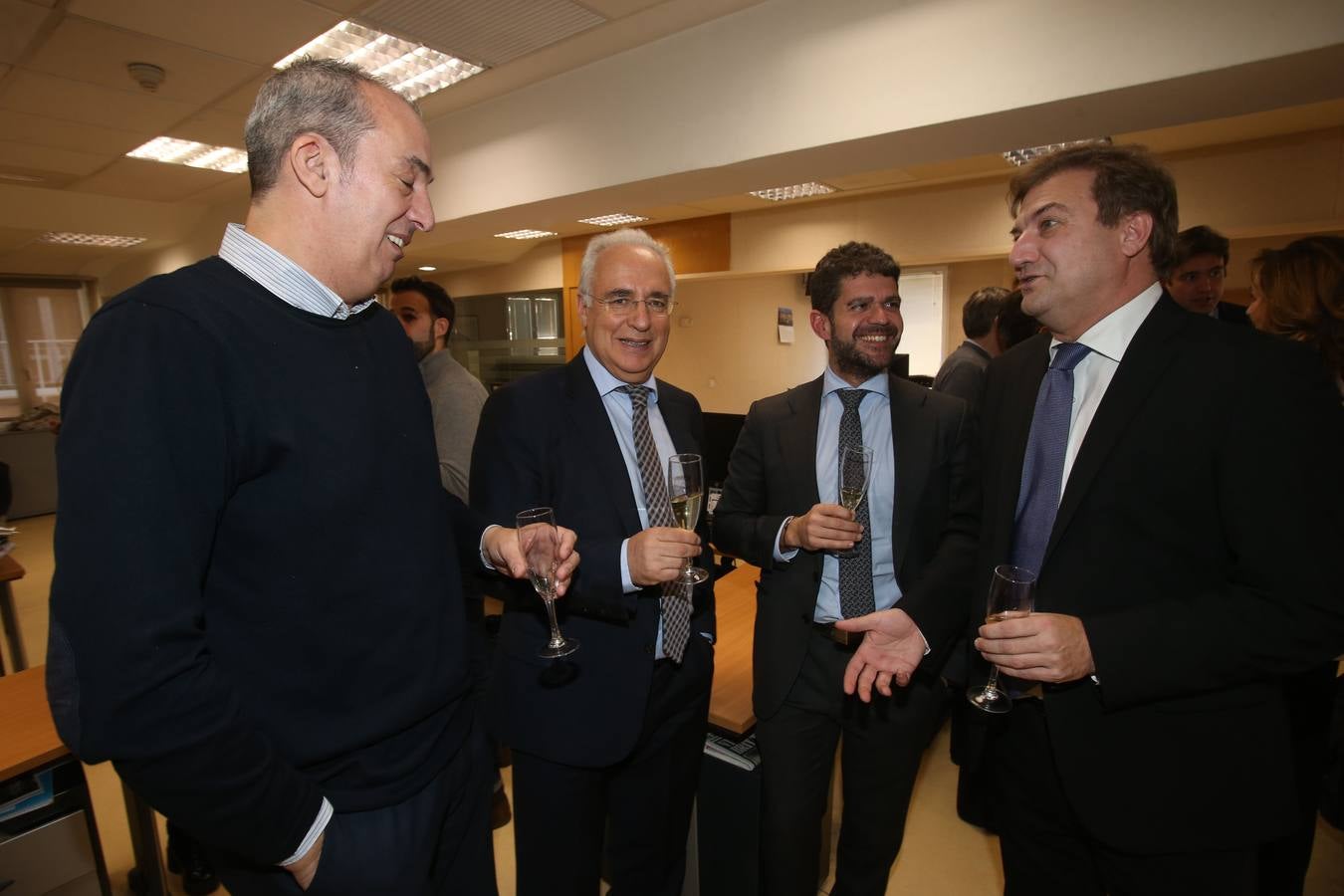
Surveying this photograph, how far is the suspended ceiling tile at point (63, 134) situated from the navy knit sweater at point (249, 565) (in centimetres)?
540

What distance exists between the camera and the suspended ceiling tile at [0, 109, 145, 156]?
4.44m

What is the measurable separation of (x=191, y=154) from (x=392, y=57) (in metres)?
2.97

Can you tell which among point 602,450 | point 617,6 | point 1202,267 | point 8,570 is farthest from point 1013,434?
point 8,570

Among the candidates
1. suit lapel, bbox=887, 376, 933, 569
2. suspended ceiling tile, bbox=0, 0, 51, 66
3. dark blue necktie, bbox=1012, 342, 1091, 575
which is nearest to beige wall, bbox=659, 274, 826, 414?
suspended ceiling tile, bbox=0, 0, 51, 66

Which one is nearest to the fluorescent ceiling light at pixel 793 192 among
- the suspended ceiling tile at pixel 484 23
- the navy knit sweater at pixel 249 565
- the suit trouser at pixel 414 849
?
the suspended ceiling tile at pixel 484 23

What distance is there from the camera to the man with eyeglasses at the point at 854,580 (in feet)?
5.62

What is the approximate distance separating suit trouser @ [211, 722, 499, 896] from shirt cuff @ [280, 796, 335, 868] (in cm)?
2

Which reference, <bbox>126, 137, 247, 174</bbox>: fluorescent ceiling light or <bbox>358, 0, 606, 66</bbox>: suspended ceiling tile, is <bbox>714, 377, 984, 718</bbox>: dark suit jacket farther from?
<bbox>126, 137, 247, 174</bbox>: fluorescent ceiling light

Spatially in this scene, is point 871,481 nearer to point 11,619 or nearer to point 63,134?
point 11,619

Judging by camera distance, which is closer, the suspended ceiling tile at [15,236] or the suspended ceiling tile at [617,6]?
the suspended ceiling tile at [617,6]

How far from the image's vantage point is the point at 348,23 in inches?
132

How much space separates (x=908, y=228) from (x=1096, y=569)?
5.60 m

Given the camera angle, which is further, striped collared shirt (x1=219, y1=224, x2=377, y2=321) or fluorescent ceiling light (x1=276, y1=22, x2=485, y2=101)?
fluorescent ceiling light (x1=276, y1=22, x2=485, y2=101)

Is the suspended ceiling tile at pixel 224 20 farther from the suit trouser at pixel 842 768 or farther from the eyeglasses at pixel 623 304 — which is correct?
the suit trouser at pixel 842 768
